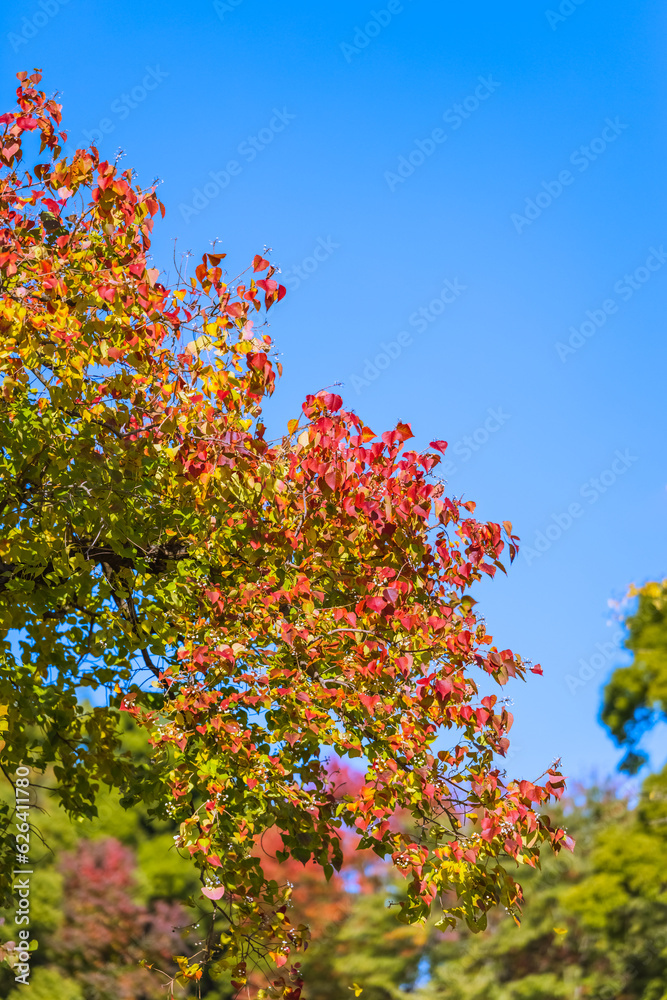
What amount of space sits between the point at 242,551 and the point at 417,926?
690 inches

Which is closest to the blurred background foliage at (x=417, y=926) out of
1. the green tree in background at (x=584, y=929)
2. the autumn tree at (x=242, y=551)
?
the green tree in background at (x=584, y=929)

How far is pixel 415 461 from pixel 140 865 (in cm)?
1951

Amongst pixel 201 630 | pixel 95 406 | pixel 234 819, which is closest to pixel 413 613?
pixel 201 630

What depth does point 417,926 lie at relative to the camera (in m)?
20.3

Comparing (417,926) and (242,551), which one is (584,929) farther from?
(242,551)

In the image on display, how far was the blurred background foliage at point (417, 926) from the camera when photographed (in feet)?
65.5

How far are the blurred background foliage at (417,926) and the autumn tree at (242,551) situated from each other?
15907mm

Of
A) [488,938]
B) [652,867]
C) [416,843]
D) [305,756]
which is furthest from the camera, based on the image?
[488,938]

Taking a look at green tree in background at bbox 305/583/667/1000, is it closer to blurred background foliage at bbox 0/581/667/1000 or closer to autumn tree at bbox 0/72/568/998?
blurred background foliage at bbox 0/581/667/1000

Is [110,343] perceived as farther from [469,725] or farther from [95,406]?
[469,725]

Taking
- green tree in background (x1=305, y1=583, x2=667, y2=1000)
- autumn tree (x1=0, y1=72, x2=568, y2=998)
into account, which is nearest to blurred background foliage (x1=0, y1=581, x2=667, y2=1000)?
green tree in background (x1=305, y1=583, x2=667, y2=1000)

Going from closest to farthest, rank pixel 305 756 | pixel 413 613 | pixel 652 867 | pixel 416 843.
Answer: pixel 413 613 < pixel 416 843 < pixel 305 756 < pixel 652 867

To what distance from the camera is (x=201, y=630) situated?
18.3ft

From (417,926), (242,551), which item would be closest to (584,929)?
(417,926)
